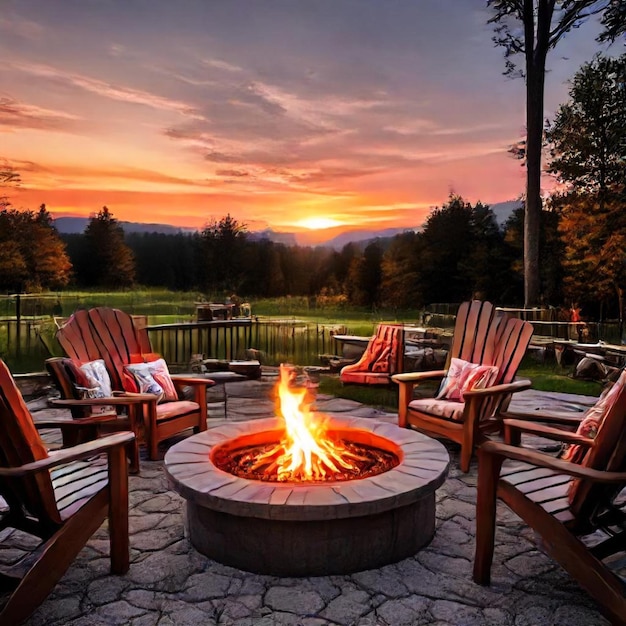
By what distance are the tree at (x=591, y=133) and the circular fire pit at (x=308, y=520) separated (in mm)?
14832

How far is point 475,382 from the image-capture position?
3.82 meters

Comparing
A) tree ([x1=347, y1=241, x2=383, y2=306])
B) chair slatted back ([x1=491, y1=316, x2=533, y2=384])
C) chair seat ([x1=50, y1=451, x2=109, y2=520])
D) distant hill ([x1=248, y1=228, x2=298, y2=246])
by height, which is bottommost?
chair seat ([x1=50, y1=451, x2=109, y2=520])

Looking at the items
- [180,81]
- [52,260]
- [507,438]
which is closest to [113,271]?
[52,260]

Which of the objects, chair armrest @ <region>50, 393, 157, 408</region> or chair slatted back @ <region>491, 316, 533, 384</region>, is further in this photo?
chair slatted back @ <region>491, 316, 533, 384</region>

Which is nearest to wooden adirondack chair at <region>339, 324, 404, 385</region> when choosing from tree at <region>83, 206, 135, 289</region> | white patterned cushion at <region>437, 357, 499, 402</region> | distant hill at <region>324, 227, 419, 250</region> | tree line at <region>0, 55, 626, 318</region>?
white patterned cushion at <region>437, 357, 499, 402</region>

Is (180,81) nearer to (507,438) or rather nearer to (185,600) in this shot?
(507,438)

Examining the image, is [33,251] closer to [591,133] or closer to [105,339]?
[105,339]

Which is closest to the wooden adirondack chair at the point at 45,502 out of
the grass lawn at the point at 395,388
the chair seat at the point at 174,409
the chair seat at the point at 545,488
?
the chair seat at the point at 174,409

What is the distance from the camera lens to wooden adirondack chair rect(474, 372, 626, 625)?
1821mm

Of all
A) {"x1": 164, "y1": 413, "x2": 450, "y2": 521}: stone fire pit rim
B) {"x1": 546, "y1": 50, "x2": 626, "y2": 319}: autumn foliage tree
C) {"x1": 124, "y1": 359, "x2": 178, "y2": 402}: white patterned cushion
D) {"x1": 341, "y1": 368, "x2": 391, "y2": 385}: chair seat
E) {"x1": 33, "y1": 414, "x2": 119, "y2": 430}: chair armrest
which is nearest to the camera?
{"x1": 164, "y1": 413, "x2": 450, "y2": 521}: stone fire pit rim

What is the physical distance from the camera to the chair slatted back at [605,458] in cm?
184

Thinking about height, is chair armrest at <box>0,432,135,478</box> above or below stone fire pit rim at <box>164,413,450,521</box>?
above

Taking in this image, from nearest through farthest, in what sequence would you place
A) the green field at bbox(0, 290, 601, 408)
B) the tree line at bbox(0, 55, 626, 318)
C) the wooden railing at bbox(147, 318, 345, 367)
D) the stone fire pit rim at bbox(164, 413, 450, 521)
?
the stone fire pit rim at bbox(164, 413, 450, 521), the green field at bbox(0, 290, 601, 408), the wooden railing at bbox(147, 318, 345, 367), the tree line at bbox(0, 55, 626, 318)

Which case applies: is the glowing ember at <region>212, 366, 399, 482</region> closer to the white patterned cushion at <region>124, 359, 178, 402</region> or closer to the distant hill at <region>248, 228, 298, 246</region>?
the white patterned cushion at <region>124, 359, 178, 402</region>
